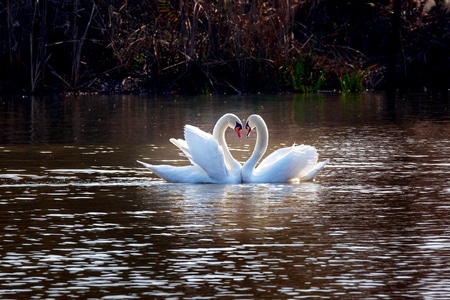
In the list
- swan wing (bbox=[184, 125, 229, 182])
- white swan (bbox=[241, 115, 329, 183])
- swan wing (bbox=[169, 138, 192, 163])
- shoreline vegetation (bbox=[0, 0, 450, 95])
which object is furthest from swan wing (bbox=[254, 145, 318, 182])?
shoreline vegetation (bbox=[0, 0, 450, 95])

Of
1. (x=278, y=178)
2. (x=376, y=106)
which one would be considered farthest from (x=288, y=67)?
(x=278, y=178)

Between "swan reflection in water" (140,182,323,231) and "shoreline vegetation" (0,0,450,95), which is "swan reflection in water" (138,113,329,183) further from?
"shoreline vegetation" (0,0,450,95)

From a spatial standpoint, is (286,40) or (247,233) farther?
(286,40)

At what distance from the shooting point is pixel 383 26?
105 feet

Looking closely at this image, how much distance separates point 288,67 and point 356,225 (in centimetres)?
1908

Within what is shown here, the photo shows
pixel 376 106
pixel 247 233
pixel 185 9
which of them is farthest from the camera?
pixel 185 9

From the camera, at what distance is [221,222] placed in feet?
32.6

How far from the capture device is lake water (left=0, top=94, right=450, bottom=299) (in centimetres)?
760

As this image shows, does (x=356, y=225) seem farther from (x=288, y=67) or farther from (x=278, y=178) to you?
(x=288, y=67)

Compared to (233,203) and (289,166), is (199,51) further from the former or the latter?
(233,203)

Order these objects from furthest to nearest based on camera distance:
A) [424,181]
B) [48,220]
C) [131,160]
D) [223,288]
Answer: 1. [131,160]
2. [424,181]
3. [48,220]
4. [223,288]

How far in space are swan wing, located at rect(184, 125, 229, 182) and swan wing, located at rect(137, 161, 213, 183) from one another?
144mm

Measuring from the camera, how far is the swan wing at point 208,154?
12492 millimetres

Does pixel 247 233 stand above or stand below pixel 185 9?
below
